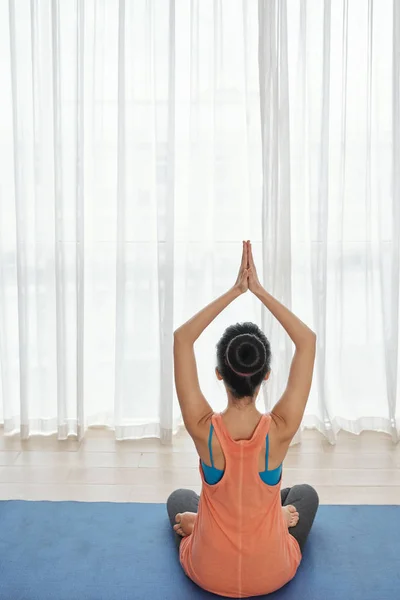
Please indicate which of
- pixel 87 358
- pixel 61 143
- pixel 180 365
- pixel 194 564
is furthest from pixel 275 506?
pixel 61 143

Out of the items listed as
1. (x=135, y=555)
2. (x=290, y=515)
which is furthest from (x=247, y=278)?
(x=135, y=555)

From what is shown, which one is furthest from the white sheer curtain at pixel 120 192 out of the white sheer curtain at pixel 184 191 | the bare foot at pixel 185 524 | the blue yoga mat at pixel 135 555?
the bare foot at pixel 185 524

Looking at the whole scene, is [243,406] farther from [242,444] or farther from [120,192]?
[120,192]

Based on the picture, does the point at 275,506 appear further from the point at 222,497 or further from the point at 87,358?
the point at 87,358

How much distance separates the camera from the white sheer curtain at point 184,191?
3.11 meters

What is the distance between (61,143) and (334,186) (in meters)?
1.30

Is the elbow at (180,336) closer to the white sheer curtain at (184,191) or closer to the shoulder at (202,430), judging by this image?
the shoulder at (202,430)

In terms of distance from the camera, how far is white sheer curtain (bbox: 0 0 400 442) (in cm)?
311

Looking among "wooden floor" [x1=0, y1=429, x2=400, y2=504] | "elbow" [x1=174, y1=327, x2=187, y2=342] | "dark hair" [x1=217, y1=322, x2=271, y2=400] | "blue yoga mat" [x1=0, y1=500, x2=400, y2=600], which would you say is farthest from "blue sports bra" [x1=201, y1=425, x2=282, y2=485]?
"wooden floor" [x1=0, y1=429, x2=400, y2=504]

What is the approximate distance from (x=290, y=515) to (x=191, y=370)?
730mm

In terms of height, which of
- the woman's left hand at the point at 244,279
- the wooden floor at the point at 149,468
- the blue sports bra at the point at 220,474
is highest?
the woman's left hand at the point at 244,279

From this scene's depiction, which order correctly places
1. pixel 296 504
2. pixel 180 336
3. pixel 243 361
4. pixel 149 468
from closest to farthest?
1. pixel 243 361
2. pixel 180 336
3. pixel 296 504
4. pixel 149 468

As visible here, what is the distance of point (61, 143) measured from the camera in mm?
3164

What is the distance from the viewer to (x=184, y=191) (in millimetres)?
3248
